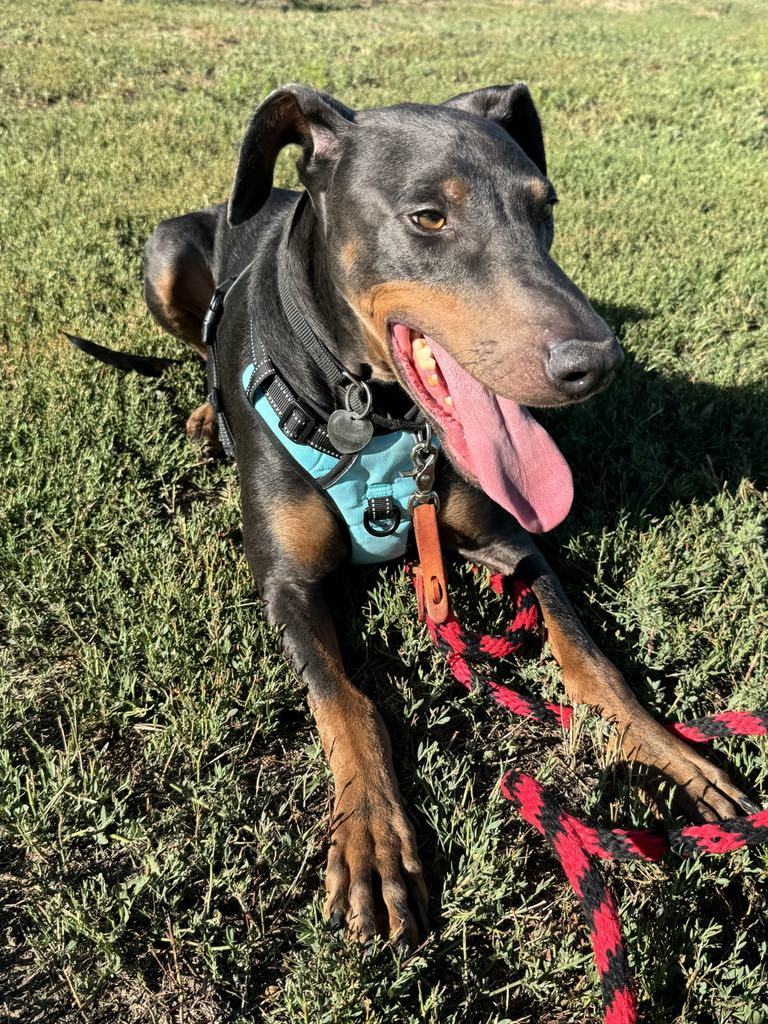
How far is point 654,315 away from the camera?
17.2 ft

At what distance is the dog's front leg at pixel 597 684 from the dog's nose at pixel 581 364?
0.87 metres

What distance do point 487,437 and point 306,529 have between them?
712mm

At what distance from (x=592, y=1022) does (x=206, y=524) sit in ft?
7.13

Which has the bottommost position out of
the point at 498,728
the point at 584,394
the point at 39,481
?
the point at 39,481

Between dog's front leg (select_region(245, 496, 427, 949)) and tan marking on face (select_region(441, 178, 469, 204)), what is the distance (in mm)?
1052

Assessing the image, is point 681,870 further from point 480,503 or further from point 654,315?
point 654,315

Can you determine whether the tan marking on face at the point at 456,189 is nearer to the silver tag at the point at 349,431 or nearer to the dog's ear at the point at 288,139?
the dog's ear at the point at 288,139

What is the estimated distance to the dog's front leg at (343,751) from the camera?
1.91m

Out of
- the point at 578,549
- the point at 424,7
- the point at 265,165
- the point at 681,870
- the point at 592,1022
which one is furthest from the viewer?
the point at 424,7

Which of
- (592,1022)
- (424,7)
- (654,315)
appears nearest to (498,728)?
(592,1022)

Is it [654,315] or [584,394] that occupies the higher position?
[584,394]

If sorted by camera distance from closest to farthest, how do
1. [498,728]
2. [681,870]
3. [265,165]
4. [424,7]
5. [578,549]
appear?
[681,870] → [498,728] → [265,165] → [578,549] → [424,7]

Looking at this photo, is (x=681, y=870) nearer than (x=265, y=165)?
Yes

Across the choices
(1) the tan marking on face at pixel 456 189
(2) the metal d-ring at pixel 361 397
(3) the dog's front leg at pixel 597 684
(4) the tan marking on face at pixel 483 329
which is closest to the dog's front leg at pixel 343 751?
(2) the metal d-ring at pixel 361 397
